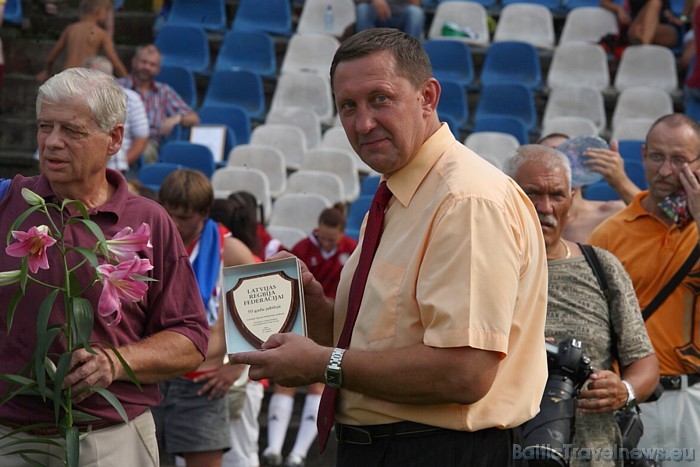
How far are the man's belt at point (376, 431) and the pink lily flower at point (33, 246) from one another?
858 millimetres

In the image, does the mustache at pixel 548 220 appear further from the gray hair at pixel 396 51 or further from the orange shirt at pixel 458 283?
the gray hair at pixel 396 51

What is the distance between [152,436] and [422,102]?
1.27 m

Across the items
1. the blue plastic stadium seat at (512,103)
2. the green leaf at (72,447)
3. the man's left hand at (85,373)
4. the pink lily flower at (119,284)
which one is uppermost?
the pink lily flower at (119,284)

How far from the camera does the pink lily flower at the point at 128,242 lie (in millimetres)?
2975

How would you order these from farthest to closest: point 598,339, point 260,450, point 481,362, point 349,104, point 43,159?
point 260,450, point 598,339, point 43,159, point 349,104, point 481,362

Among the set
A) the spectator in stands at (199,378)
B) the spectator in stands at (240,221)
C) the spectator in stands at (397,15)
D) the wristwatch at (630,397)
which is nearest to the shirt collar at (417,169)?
the wristwatch at (630,397)

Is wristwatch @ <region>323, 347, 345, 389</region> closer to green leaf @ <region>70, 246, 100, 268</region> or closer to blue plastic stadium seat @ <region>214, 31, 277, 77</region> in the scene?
green leaf @ <region>70, 246, 100, 268</region>

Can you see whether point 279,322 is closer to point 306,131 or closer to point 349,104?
point 349,104

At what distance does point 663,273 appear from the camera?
4457mm

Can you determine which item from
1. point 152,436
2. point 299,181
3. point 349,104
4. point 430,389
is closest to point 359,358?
point 430,389

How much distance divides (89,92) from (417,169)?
99 centimetres

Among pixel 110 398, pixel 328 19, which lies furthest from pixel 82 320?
pixel 328 19

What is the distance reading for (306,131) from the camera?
11.4 m

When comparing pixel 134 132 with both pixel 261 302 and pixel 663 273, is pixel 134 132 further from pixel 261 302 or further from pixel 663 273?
pixel 261 302
